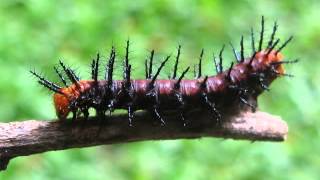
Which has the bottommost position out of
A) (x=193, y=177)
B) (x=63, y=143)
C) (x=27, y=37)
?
(x=193, y=177)

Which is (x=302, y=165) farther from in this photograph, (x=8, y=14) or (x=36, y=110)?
(x=8, y=14)

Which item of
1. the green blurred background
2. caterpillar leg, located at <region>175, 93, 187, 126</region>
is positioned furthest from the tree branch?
the green blurred background

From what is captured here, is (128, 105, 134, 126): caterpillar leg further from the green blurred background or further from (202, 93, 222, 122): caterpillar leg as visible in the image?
the green blurred background

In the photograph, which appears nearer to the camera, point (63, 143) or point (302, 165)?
point (63, 143)

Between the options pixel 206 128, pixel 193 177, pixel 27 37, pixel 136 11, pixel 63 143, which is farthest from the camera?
pixel 136 11

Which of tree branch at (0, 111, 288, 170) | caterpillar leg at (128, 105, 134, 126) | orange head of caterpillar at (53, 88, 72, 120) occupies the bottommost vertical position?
tree branch at (0, 111, 288, 170)

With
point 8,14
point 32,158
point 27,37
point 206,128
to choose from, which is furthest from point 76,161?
point 206,128
